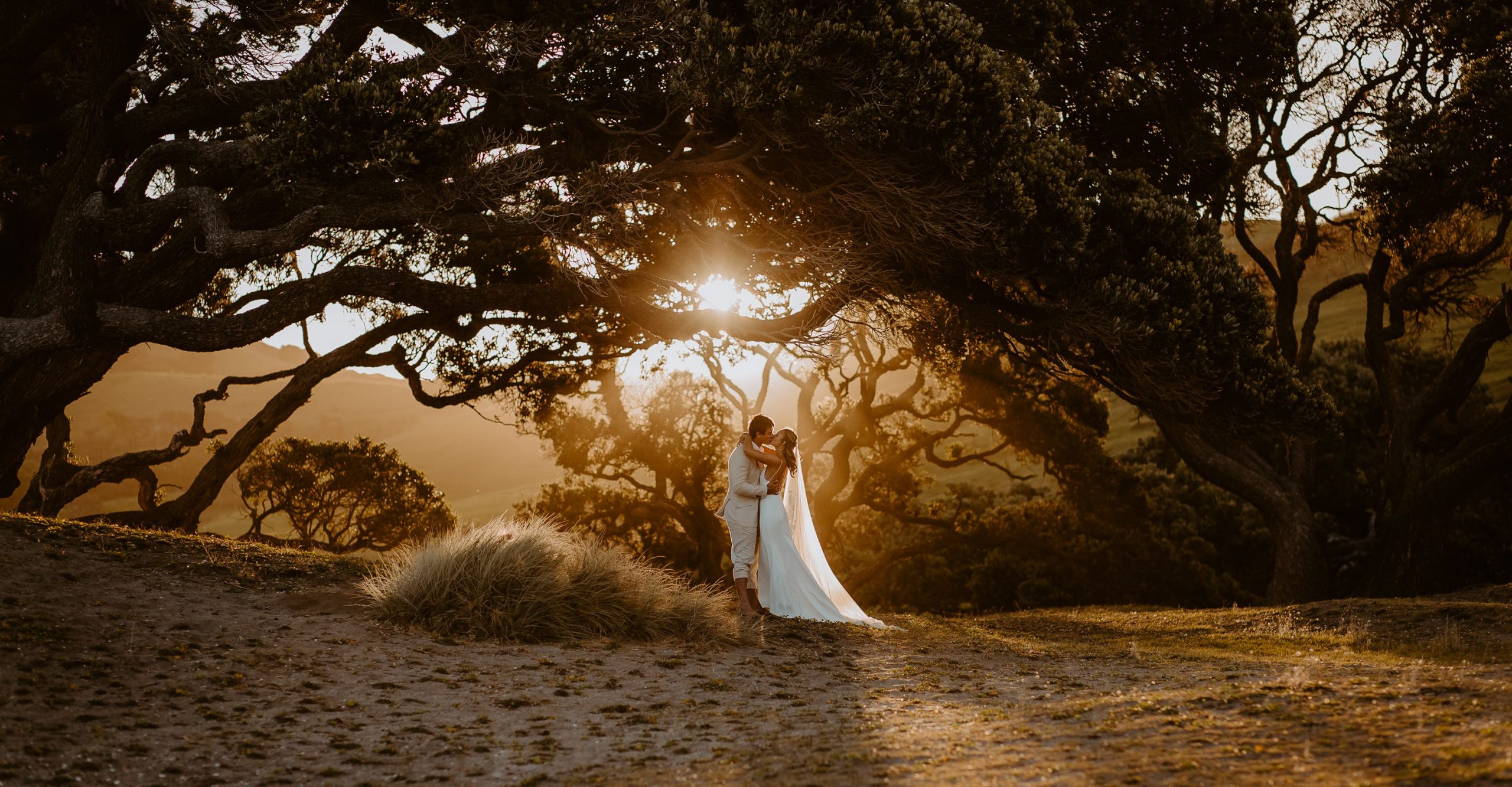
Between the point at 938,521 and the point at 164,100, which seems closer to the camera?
the point at 164,100

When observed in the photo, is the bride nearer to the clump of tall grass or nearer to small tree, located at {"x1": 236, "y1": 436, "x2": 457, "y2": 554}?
the clump of tall grass

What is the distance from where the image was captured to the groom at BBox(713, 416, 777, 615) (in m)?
11.1

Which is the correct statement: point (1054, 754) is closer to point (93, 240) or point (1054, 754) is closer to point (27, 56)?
point (93, 240)

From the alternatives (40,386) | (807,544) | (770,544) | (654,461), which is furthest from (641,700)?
(654,461)

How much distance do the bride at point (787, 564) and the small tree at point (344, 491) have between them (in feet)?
41.9

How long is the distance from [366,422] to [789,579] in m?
68.9

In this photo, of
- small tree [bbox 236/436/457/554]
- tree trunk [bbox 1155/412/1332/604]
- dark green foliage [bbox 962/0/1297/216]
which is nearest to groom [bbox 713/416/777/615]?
dark green foliage [bbox 962/0/1297/216]

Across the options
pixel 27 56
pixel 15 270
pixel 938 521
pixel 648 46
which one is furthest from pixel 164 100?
pixel 938 521

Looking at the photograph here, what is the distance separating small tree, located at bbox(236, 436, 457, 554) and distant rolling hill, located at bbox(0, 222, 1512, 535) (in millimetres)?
12643

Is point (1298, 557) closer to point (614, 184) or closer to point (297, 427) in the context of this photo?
point (614, 184)

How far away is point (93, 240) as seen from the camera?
37.2 feet

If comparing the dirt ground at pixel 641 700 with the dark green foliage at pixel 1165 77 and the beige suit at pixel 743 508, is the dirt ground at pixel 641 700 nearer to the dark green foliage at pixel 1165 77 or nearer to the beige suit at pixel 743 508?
the beige suit at pixel 743 508

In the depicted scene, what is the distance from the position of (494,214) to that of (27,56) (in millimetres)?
5835

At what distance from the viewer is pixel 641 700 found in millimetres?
6625
